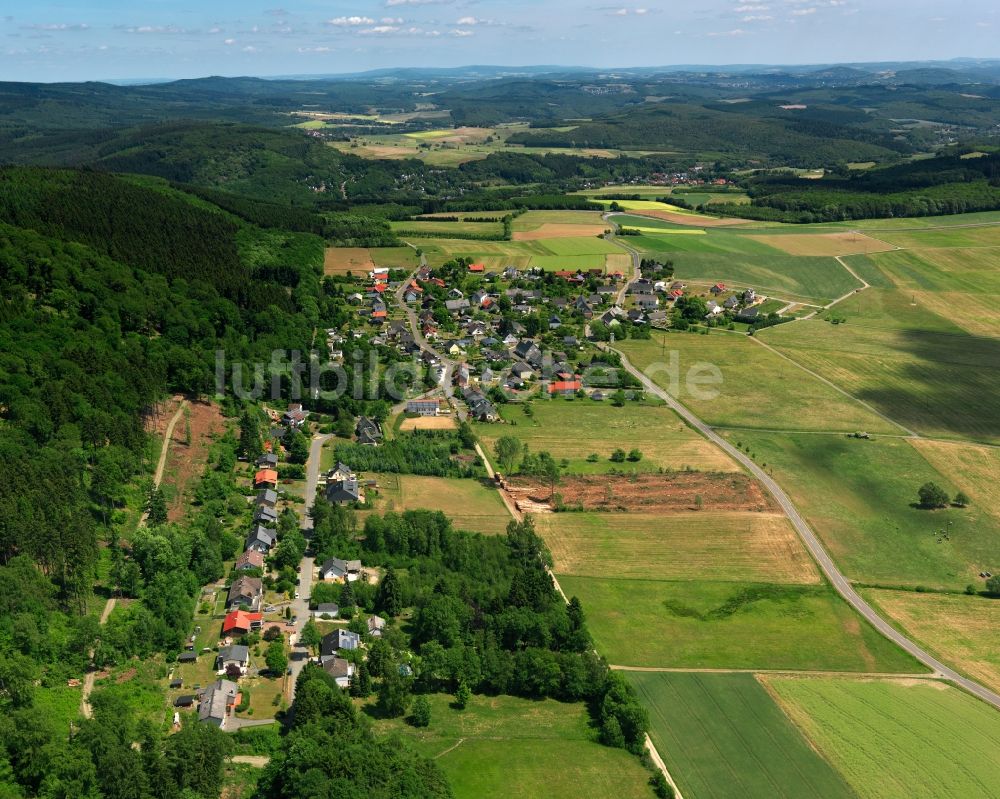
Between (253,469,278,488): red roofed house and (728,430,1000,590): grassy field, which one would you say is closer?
(728,430,1000,590): grassy field

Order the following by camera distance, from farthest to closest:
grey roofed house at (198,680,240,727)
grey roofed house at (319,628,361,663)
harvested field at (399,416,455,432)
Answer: harvested field at (399,416,455,432), grey roofed house at (319,628,361,663), grey roofed house at (198,680,240,727)

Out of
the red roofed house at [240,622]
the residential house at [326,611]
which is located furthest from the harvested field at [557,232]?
the red roofed house at [240,622]

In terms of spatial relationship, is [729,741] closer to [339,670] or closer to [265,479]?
[339,670]

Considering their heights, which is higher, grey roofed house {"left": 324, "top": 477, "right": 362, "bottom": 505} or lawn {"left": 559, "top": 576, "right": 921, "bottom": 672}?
grey roofed house {"left": 324, "top": 477, "right": 362, "bottom": 505}

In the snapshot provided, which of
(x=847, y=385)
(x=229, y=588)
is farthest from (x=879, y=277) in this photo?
(x=229, y=588)

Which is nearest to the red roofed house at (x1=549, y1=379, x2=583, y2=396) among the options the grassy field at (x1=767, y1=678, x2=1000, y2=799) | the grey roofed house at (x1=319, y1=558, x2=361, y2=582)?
the grey roofed house at (x1=319, y1=558, x2=361, y2=582)

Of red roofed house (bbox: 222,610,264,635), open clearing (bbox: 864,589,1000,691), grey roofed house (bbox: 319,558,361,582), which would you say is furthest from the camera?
grey roofed house (bbox: 319,558,361,582)

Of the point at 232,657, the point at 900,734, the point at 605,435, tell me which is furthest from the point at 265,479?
the point at 900,734

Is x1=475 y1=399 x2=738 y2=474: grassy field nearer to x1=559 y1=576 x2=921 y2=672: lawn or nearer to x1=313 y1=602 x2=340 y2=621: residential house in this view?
x1=559 y1=576 x2=921 y2=672: lawn
